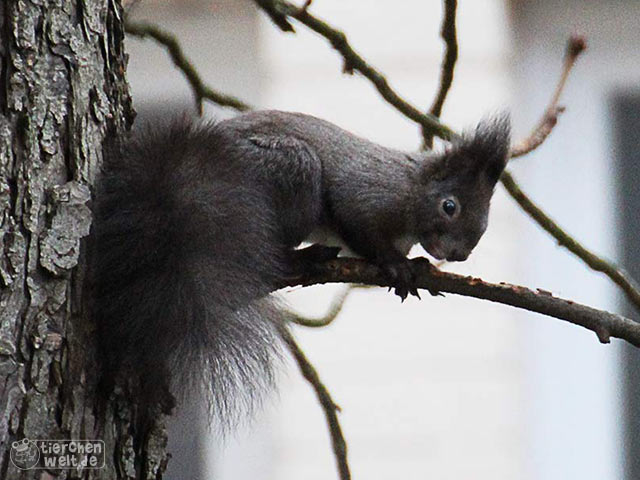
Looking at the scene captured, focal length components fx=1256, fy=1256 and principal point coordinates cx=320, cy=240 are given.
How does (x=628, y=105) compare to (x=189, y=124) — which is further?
(x=628, y=105)

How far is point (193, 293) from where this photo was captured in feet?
6.23


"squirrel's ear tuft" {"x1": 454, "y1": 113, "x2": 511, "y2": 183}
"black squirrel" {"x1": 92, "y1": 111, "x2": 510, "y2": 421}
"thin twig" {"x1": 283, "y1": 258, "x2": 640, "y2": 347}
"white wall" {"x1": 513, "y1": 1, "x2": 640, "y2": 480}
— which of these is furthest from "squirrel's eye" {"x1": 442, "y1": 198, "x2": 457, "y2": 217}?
"white wall" {"x1": 513, "y1": 1, "x2": 640, "y2": 480}

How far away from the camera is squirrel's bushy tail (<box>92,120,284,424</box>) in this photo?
1864mm

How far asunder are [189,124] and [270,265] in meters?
0.28

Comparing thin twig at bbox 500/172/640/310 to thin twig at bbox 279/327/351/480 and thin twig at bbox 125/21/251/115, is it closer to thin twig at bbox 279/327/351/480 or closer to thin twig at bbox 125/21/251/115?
thin twig at bbox 279/327/351/480

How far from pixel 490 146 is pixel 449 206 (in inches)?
7.0

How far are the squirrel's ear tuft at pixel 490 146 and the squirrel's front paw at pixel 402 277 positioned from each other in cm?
31

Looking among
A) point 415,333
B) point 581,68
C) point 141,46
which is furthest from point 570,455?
point 141,46

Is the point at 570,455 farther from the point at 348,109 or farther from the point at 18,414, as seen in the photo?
the point at 18,414

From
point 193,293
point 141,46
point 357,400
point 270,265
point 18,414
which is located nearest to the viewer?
point 18,414

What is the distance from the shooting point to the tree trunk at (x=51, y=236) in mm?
1739
